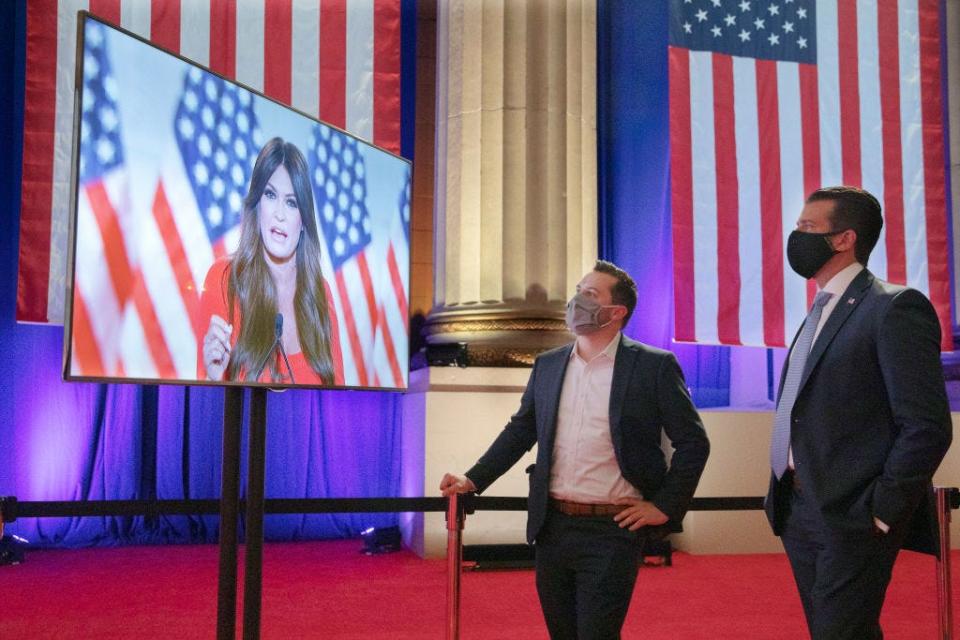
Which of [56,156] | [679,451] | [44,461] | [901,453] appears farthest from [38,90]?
[901,453]

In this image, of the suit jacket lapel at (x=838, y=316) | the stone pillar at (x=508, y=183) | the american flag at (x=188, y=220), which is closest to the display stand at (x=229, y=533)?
the american flag at (x=188, y=220)

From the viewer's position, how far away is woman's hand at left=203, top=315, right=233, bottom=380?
2.94m

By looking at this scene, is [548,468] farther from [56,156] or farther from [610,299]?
[56,156]

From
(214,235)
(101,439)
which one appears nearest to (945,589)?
(214,235)

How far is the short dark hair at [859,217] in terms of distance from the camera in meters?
2.75

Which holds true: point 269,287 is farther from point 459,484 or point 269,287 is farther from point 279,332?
point 459,484

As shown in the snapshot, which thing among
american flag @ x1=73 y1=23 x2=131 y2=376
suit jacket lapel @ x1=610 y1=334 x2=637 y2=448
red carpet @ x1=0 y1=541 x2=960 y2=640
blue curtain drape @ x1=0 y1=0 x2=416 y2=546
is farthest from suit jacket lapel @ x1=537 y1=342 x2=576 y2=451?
blue curtain drape @ x1=0 y1=0 x2=416 y2=546

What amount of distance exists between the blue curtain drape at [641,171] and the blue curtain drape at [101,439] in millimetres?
3157

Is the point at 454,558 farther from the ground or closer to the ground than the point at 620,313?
closer to the ground

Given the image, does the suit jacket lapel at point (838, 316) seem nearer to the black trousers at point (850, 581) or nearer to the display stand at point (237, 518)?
the black trousers at point (850, 581)

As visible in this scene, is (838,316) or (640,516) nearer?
(838,316)

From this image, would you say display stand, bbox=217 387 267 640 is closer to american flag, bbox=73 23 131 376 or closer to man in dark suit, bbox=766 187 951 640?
american flag, bbox=73 23 131 376

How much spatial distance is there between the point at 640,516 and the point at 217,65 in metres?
5.32

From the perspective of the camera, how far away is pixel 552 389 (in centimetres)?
308
